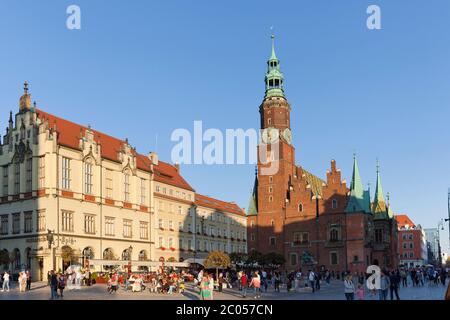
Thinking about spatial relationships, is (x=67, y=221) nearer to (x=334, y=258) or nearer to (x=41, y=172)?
(x=41, y=172)

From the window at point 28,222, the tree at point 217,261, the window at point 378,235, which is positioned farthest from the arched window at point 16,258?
the window at point 378,235

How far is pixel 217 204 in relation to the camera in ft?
359

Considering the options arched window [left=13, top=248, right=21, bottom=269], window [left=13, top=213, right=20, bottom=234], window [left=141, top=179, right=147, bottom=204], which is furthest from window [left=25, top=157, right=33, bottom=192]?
window [left=141, top=179, right=147, bottom=204]

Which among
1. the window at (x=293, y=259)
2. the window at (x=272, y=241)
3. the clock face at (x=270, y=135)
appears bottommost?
the window at (x=293, y=259)

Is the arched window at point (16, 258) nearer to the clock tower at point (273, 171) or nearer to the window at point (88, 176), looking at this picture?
the window at point (88, 176)

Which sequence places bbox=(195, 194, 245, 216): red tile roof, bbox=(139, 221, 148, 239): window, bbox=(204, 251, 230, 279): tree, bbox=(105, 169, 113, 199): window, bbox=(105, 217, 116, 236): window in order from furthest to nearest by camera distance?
bbox=(195, 194, 245, 216): red tile roof → bbox=(139, 221, 148, 239): window → bbox=(105, 169, 113, 199): window → bbox=(105, 217, 116, 236): window → bbox=(204, 251, 230, 279): tree

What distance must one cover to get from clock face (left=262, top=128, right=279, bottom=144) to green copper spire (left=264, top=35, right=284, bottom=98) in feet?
22.6

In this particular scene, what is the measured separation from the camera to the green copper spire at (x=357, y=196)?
94.6 m

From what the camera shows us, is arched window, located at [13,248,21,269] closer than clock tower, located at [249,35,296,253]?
Yes

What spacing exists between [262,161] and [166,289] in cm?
6618

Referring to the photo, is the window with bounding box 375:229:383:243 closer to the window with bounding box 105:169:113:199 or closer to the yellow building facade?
the yellow building facade

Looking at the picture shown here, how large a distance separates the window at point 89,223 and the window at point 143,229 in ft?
33.2

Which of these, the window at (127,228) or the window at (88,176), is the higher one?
the window at (88,176)

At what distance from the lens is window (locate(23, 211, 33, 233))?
209 ft
